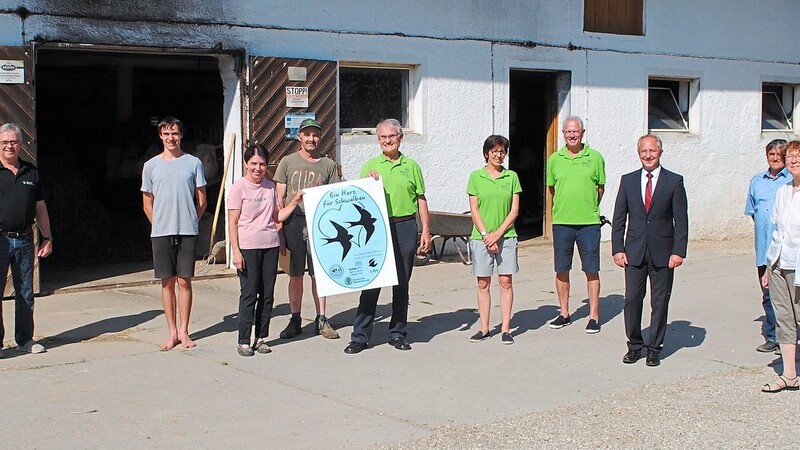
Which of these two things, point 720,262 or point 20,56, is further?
point 720,262

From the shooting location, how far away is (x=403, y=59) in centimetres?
1281

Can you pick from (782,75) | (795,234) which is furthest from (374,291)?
(782,75)

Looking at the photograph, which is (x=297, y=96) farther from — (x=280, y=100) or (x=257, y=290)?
(x=257, y=290)

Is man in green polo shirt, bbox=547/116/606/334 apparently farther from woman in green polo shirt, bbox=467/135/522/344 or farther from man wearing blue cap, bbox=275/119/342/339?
man wearing blue cap, bbox=275/119/342/339

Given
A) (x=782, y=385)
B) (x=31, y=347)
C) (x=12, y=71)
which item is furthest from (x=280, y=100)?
(x=782, y=385)

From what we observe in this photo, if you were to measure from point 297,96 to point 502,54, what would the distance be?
11.0 feet

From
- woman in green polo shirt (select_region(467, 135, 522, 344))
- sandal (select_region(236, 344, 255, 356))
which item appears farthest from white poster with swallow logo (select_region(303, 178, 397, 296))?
woman in green polo shirt (select_region(467, 135, 522, 344))

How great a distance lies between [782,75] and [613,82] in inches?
157

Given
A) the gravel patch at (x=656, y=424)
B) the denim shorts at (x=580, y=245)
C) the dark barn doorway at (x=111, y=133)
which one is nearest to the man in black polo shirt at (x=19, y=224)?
the gravel patch at (x=656, y=424)

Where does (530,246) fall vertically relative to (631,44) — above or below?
below

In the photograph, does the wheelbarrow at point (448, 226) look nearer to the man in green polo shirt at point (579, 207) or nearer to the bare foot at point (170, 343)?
the man in green polo shirt at point (579, 207)

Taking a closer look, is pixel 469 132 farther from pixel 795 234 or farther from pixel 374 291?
pixel 795 234

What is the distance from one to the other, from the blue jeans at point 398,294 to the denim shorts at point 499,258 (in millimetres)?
598

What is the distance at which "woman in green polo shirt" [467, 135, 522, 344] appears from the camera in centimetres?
830
